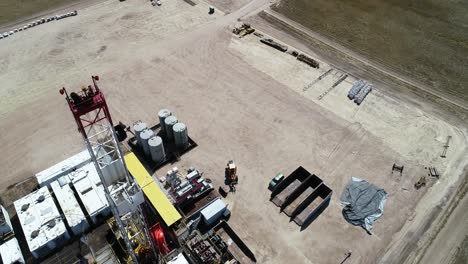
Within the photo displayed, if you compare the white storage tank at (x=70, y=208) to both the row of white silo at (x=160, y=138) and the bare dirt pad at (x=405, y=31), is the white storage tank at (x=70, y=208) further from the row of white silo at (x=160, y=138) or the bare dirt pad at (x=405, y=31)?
the bare dirt pad at (x=405, y=31)

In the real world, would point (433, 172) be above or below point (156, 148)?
below

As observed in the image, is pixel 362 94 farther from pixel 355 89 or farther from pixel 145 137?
pixel 145 137

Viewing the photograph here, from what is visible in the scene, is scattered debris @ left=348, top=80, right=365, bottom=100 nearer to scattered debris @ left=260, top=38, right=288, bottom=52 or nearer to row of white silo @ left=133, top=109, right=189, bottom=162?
scattered debris @ left=260, top=38, right=288, bottom=52

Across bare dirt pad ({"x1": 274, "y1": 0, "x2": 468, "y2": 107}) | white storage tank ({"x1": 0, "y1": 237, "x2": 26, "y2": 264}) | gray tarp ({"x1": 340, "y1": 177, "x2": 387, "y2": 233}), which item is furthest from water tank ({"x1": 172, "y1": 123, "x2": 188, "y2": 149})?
bare dirt pad ({"x1": 274, "y1": 0, "x2": 468, "y2": 107})

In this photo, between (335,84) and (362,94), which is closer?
(362,94)

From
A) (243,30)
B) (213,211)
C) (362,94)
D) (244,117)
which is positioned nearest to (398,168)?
(362,94)

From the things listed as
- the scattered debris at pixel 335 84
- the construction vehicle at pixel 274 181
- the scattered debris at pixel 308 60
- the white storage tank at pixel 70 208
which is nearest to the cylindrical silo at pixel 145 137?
the white storage tank at pixel 70 208
